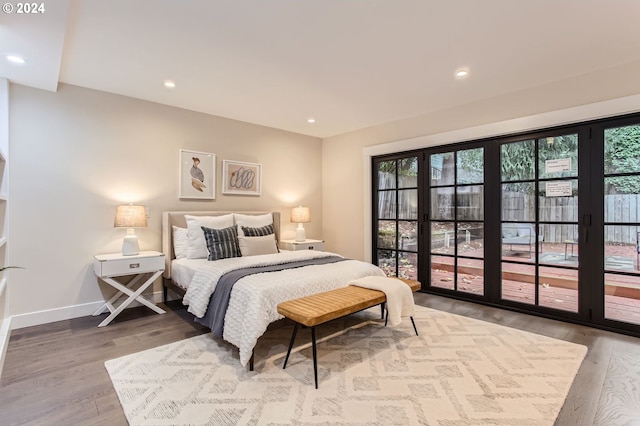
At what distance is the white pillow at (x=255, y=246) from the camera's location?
373 centimetres

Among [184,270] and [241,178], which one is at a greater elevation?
[241,178]

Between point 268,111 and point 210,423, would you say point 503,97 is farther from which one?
point 210,423

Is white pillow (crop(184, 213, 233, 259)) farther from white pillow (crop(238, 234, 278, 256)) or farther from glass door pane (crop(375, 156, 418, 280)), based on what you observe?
glass door pane (crop(375, 156, 418, 280))

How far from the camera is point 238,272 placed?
2.76 m

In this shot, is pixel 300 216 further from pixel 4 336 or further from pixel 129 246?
pixel 4 336

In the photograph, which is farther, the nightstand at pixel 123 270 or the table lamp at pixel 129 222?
the table lamp at pixel 129 222

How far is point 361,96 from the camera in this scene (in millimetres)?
3707

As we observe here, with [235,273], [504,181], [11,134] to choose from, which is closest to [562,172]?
[504,181]

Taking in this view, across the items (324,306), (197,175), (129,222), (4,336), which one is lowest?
(4,336)

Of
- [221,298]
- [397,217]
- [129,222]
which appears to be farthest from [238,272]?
[397,217]

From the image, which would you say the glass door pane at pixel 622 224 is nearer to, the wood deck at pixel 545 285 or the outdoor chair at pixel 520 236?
the wood deck at pixel 545 285

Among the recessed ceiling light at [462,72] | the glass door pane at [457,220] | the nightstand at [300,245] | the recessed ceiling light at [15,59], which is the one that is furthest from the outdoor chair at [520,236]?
the recessed ceiling light at [15,59]

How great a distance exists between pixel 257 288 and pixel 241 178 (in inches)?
103

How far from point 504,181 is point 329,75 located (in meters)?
2.37
